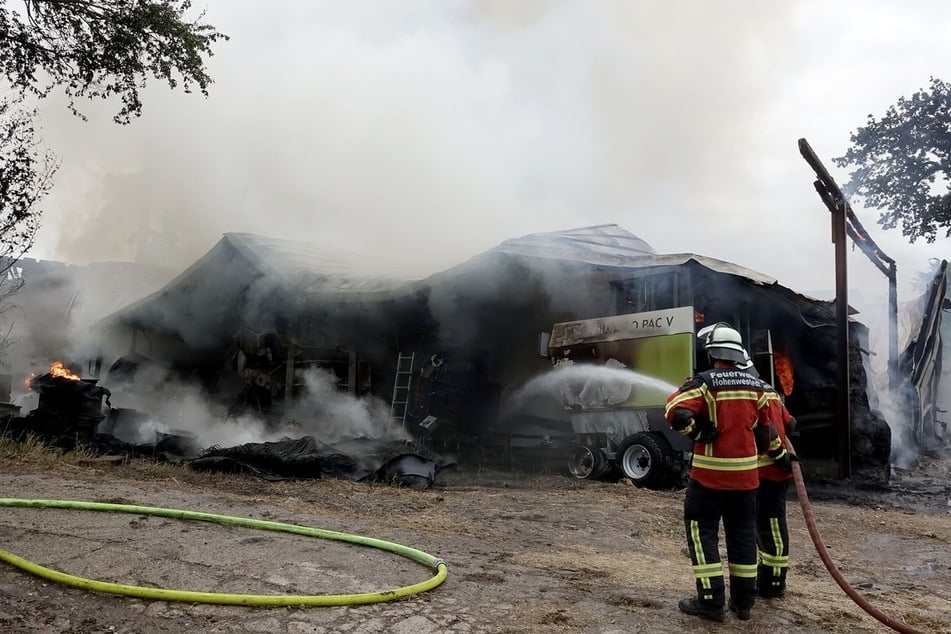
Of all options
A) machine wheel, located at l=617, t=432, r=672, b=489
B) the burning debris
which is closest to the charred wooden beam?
machine wheel, located at l=617, t=432, r=672, b=489

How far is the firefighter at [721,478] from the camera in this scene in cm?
352

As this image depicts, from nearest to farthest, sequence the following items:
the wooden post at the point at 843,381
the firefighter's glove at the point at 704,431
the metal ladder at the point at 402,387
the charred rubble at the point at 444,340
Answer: the firefighter's glove at the point at 704,431 → the wooden post at the point at 843,381 → the charred rubble at the point at 444,340 → the metal ladder at the point at 402,387

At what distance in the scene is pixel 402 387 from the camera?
38.8 ft

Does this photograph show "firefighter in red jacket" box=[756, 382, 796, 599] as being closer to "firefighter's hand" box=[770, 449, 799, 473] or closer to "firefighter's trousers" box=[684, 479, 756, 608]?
"firefighter's hand" box=[770, 449, 799, 473]

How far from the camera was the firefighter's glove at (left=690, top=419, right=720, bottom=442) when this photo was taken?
3617 mm

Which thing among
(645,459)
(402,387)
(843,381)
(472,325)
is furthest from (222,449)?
(843,381)

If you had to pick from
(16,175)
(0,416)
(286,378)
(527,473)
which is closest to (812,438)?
(527,473)

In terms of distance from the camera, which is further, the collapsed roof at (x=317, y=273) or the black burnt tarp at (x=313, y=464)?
the collapsed roof at (x=317, y=273)

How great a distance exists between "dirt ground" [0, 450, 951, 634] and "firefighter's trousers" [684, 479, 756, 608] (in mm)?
190

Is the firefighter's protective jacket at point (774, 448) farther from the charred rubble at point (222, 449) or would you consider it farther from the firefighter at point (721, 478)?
the charred rubble at point (222, 449)

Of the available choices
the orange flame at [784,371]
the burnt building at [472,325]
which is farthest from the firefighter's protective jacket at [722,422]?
the orange flame at [784,371]

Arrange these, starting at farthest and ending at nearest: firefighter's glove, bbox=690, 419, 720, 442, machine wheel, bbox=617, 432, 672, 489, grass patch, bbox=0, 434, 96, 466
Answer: machine wheel, bbox=617, 432, 672, 489, grass patch, bbox=0, 434, 96, 466, firefighter's glove, bbox=690, 419, 720, 442

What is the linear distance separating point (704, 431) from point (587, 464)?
5.73 metres

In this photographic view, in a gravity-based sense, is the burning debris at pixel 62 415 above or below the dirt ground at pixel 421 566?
above
